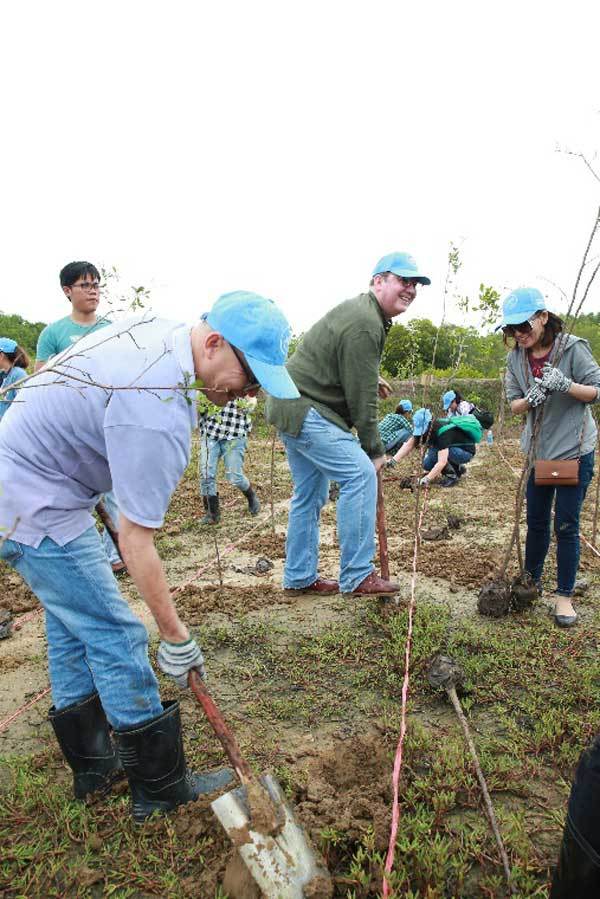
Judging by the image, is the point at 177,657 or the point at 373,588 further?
Answer: the point at 373,588

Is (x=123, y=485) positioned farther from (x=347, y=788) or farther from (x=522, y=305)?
(x=522, y=305)

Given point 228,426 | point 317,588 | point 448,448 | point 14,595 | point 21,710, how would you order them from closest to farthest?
1. point 21,710
2. point 317,588
3. point 14,595
4. point 228,426
5. point 448,448

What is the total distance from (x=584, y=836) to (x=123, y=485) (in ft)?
4.63

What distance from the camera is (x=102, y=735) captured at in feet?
7.12

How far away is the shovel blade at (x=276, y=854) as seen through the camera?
5.39ft

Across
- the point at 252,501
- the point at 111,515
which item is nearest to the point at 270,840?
the point at 111,515

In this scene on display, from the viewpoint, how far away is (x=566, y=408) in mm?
3340

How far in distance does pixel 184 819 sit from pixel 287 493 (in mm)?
5524

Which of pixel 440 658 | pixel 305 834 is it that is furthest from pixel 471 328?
pixel 305 834

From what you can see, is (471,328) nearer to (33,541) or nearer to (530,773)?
(530,773)

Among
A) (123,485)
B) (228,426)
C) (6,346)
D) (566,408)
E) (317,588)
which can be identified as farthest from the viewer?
(228,426)

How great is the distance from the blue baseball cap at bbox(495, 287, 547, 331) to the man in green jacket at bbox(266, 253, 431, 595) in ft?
1.54

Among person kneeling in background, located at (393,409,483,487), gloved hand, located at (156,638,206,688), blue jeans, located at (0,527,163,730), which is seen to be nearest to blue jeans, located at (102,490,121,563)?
blue jeans, located at (0,527,163,730)

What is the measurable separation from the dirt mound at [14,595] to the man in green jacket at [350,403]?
83.9 inches
